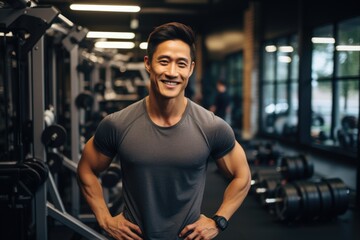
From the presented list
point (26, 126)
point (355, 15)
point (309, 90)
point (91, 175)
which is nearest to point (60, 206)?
point (26, 126)

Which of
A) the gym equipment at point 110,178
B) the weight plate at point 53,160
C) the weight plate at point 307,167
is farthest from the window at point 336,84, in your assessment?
the weight plate at point 53,160

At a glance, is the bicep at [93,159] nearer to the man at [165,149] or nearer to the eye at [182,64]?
the man at [165,149]

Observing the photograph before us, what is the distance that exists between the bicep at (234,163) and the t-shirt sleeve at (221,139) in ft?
0.05

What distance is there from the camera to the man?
1.05 m

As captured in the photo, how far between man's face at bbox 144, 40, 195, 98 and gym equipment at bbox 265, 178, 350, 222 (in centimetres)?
217

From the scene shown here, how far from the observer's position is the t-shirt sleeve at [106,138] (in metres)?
1.08

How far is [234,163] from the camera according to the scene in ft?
3.74

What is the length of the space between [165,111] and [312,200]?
2.23 metres

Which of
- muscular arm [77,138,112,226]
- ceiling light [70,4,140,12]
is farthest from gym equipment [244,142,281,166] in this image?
muscular arm [77,138,112,226]

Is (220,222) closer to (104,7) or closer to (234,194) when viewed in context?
(234,194)

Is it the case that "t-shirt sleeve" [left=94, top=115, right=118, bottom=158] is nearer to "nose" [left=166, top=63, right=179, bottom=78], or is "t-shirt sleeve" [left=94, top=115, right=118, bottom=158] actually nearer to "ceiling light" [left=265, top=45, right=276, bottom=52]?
"nose" [left=166, top=63, right=179, bottom=78]

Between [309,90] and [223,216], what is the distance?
5.01 m

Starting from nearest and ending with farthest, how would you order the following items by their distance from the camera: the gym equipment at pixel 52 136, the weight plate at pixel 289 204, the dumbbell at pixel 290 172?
the gym equipment at pixel 52 136, the weight plate at pixel 289 204, the dumbbell at pixel 290 172

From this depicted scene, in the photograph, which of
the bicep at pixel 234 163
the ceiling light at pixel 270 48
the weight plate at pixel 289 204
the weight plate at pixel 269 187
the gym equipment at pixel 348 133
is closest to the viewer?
the bicep at pixel 234 163
